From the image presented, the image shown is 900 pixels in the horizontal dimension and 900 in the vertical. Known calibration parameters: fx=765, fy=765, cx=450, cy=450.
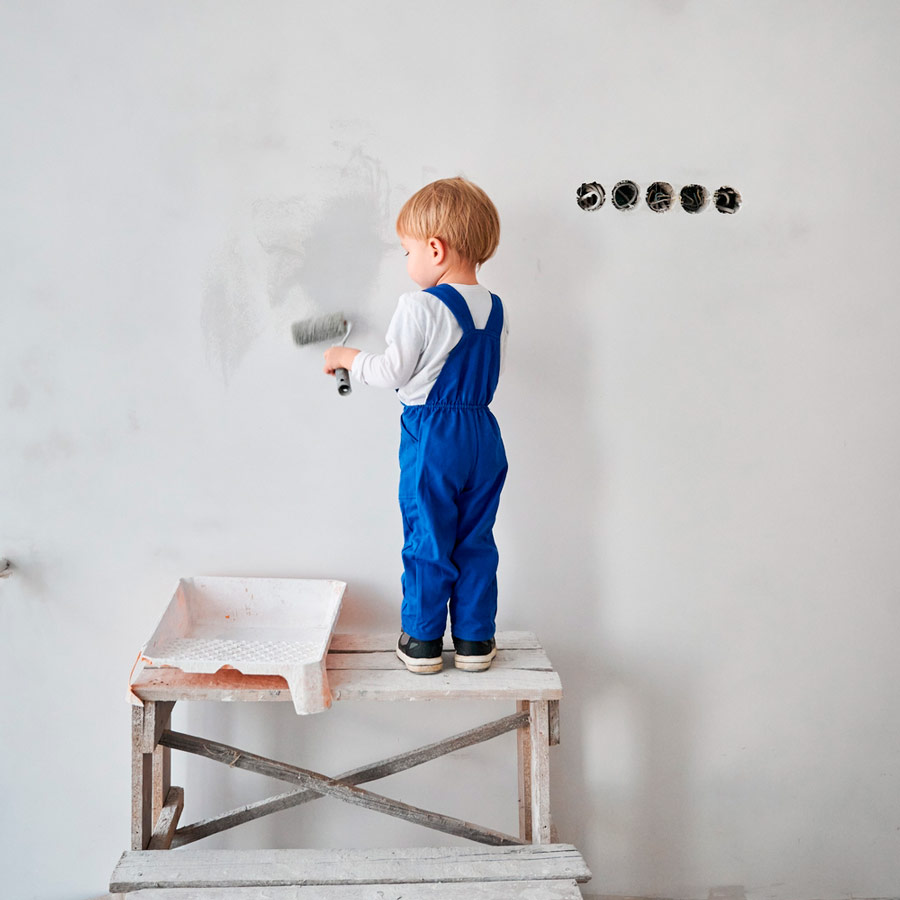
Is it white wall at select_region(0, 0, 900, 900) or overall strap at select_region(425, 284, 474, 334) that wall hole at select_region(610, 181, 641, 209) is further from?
overall strap at select_region(425, 284, 474, 334)

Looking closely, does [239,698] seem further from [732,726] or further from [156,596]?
[732,726]

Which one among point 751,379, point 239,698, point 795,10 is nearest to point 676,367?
point 751,379

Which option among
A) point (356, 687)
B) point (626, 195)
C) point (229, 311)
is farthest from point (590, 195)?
point (356, 687)

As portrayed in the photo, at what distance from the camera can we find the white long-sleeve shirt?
1.25 meters

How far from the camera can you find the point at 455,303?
127 cm

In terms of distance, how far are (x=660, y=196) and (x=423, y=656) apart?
102 centimetres

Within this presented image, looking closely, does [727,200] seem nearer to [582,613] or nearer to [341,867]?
[582,613]

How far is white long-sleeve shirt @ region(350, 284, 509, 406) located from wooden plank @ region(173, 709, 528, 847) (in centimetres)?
65

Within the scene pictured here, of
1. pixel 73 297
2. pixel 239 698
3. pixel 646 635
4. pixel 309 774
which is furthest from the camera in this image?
pixel 646 635

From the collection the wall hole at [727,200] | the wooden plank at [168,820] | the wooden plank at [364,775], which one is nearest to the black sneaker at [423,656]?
the wooden plank at [364,775]

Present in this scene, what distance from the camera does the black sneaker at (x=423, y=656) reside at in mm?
1331

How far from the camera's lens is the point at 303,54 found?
152cm

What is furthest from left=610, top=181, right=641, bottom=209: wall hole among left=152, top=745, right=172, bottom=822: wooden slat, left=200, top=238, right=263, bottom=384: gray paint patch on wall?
left=152, top=745, right=172, bottom=822: wooden slat

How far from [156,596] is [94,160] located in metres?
0.89
